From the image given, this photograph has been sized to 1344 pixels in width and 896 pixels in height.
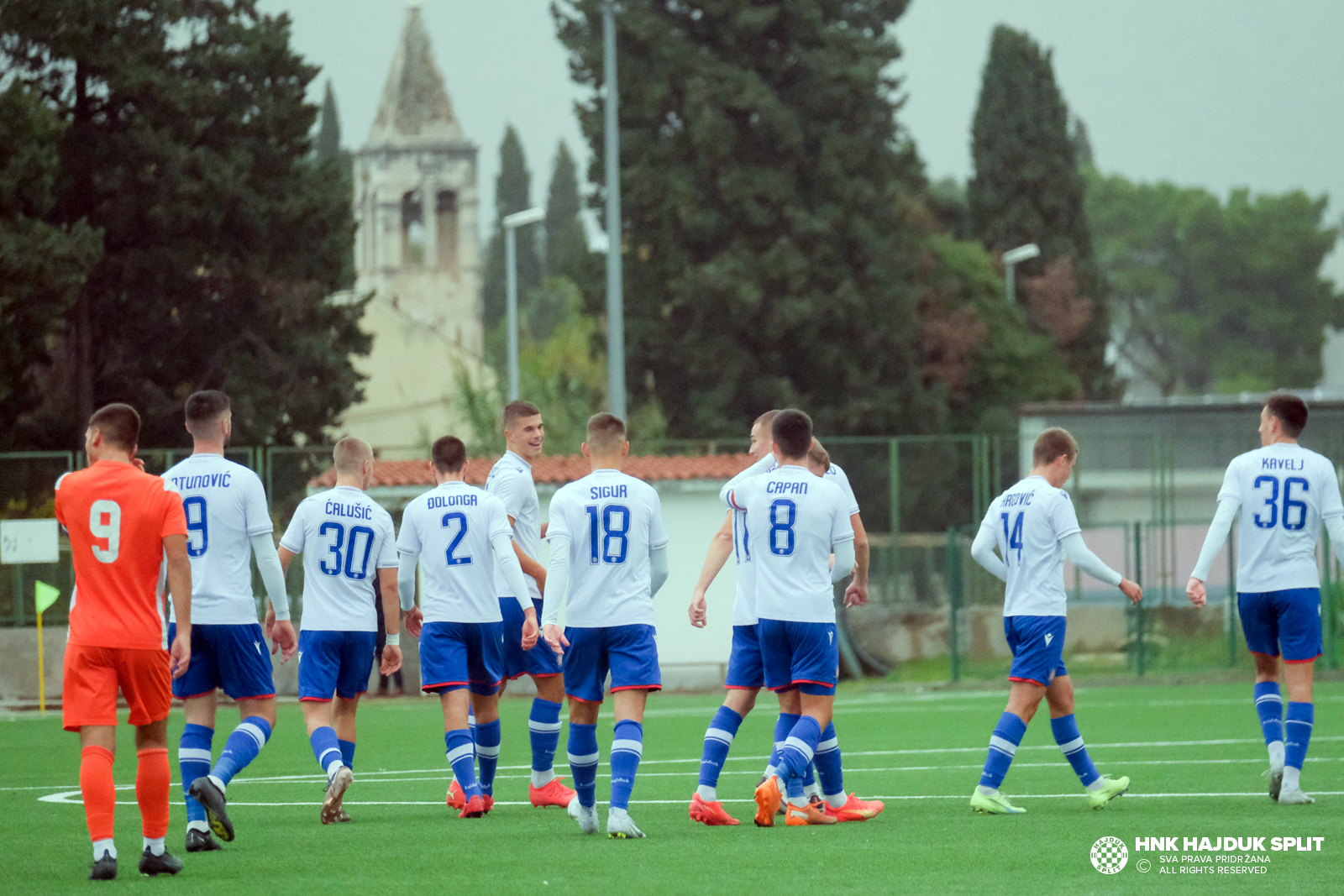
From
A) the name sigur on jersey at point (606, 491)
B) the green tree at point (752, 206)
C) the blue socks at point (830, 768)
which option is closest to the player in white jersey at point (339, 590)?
the name sigur on jersey at point (606, 491)

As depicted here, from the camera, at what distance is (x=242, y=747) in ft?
31.0

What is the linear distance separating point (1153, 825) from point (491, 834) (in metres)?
3.35

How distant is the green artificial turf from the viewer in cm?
779

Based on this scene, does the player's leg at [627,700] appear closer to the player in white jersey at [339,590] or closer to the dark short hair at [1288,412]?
the player in white jersey at [339,590]

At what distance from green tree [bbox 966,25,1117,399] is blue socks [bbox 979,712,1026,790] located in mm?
49561

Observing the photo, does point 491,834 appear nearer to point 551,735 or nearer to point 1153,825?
point 551,735

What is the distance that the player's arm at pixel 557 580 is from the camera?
9.07 m

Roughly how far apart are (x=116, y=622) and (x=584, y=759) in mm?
2519

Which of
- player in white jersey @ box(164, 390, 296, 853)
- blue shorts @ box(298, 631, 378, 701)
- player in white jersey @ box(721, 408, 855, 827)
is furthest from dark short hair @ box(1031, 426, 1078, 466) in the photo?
player in white jersey @ box(164, 390, 296, 853)

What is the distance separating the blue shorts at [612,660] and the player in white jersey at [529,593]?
3.92 ft

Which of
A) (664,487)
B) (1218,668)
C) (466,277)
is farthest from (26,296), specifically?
(466,277)

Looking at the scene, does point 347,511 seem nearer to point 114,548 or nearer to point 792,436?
point 114,548

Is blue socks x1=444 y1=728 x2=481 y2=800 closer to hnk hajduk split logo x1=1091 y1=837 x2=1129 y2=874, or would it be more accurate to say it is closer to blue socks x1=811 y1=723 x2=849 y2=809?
blue socks x1=811 y1=723 x2=849 y2=809

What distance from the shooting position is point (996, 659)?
24781 mm
